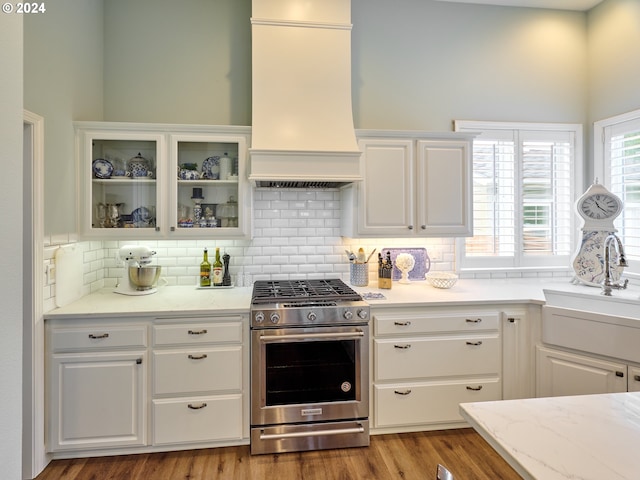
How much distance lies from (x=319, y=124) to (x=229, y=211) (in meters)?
0.93

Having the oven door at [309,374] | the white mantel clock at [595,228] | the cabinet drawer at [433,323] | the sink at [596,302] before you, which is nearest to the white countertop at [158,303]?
the oven door at [309,374]

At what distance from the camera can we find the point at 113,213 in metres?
2.60

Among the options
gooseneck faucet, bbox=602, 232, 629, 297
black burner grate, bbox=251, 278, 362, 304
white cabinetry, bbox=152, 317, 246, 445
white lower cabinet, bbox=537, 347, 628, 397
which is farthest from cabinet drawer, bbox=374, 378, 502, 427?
gooseneck faucet, bbox=602, 232, 629, 297

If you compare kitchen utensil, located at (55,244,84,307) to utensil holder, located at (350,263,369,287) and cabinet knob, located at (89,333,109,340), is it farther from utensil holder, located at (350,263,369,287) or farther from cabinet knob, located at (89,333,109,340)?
utensil holder, located at (350,263,369,287)

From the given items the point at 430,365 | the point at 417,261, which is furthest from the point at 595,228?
the point at 430,365

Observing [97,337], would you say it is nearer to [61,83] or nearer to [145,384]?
[145,384]

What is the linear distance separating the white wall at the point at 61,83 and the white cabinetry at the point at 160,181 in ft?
0.42

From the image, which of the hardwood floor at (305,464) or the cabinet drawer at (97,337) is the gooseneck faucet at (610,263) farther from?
the cabinet drawer at (97,337)

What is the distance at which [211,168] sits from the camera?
2.70m

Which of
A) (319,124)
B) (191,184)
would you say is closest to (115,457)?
(191,184)

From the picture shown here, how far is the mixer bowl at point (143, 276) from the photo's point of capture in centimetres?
261

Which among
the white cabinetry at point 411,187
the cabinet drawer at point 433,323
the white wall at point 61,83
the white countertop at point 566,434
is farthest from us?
the white cabinetry at point 411,187

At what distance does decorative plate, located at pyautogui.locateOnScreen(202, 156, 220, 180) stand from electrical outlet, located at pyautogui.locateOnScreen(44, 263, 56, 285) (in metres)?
1.12

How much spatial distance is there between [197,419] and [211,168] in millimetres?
1731
